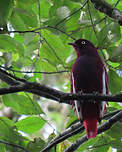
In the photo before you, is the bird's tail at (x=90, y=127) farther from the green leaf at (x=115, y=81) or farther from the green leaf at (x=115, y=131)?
the green leaf at (x=115, y=81)

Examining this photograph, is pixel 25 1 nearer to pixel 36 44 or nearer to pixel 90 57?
pixel 36 44

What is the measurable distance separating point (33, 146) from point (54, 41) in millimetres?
951

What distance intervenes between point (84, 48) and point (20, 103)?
3.71 ft

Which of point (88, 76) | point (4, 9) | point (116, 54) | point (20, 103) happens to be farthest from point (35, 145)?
point (4, 9)

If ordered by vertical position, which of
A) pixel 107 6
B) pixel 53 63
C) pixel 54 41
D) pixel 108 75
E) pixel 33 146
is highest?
pixel 107 6

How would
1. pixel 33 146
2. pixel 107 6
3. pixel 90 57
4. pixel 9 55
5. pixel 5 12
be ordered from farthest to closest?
pixel 90 57 < pixel 9 55 < pixel 33 146 < pixel 107 6 < pixel 5 12

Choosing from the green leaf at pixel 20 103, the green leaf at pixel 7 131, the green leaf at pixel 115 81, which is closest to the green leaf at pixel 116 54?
the green leaf at pixel 115 81

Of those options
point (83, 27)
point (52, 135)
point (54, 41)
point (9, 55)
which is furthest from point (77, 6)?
point (52, 135)

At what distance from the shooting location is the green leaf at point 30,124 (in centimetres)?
249

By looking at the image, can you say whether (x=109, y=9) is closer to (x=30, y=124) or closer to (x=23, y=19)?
(x=23, y=19)

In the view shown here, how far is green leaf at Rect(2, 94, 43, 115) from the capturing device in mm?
2465

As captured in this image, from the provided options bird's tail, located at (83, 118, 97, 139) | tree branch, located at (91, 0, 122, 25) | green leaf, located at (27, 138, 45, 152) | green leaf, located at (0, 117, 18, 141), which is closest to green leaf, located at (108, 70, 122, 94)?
bird's tail, located at (83, 118, 97, 139)

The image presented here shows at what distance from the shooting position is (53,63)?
2.76 meters

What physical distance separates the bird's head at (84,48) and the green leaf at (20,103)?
37.2 inches
